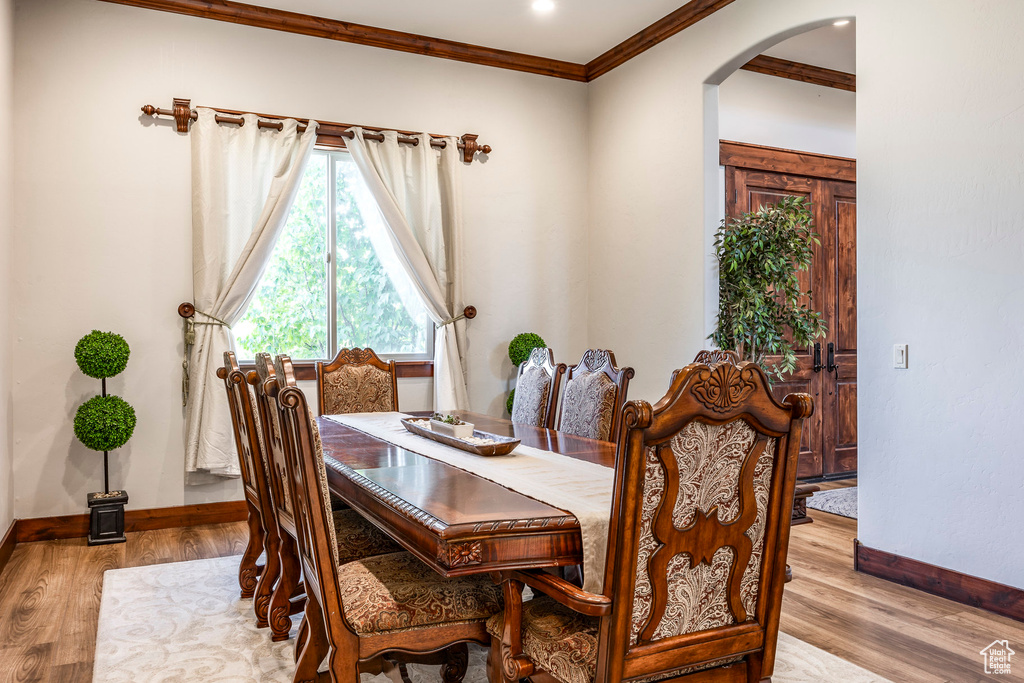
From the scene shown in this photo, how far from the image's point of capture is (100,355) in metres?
4.04

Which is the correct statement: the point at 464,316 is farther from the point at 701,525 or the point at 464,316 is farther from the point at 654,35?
the point at 701,525

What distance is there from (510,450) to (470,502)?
0.75 m

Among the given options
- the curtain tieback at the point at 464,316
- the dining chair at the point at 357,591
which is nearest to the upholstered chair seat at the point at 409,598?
the dining chair at the point at 357,591

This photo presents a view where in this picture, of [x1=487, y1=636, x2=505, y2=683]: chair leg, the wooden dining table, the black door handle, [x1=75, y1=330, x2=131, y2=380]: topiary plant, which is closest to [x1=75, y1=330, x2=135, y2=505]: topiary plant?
[x1=75, y1=330, x2=131, y2=380]: topiary plant

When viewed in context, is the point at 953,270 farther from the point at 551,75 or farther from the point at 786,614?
the point at 551,75

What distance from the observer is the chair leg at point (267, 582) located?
2.85m

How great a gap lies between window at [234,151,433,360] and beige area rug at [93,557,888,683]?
1.86 meters

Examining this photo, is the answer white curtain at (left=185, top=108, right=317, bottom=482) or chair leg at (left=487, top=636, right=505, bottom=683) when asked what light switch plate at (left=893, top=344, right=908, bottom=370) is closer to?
chair leg at (left=487, top=636, right=505, bottom=683)

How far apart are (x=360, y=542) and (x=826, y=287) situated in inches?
176

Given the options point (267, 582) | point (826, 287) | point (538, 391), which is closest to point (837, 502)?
point (826, 287)

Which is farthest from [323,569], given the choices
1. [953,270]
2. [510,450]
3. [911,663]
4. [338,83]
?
[338,83]

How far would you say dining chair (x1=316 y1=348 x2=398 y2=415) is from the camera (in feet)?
13.7

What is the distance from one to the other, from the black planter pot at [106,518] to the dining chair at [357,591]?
2.59 metres

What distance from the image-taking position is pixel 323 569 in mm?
1836
